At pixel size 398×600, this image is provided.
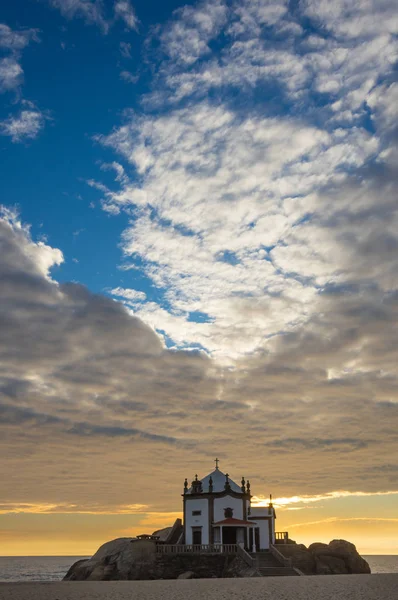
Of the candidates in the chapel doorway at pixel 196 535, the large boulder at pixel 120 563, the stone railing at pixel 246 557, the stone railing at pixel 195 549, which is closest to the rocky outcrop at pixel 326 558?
the stone railing at pixel 246 557

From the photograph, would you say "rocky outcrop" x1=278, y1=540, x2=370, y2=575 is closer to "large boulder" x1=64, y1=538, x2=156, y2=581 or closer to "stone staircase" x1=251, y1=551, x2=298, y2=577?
"stone staircase" x1=251, y1=551, x2=298, y2=577

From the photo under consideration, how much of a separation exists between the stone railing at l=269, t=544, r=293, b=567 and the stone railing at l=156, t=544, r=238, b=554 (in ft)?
15.0

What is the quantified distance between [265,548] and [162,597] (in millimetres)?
35807

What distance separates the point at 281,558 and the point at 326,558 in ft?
15.8

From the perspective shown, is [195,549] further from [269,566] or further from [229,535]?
[269,566]

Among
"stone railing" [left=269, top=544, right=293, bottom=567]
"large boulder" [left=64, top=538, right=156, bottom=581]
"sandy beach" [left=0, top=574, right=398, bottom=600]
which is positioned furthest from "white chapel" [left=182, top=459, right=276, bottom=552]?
"sandy beach" [left=0, top=574, right=398, bottom=600]

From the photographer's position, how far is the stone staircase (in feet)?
188

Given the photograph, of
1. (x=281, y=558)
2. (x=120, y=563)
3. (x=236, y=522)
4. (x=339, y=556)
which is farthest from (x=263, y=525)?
(x=120, y=563)

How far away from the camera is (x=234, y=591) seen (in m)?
38.9

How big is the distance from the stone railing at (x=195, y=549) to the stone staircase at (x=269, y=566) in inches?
119

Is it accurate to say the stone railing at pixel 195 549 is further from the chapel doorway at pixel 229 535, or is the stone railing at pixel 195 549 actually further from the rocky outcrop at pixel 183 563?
the chapel doorway at pixel 229 535

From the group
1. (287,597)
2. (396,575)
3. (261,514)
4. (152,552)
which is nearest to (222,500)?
(261,514)

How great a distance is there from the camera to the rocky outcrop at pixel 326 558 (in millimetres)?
60750

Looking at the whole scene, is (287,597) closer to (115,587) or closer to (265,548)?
(115,587)
